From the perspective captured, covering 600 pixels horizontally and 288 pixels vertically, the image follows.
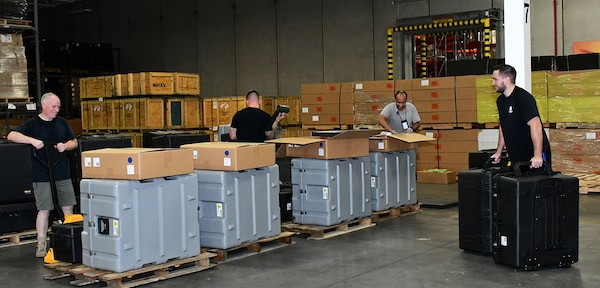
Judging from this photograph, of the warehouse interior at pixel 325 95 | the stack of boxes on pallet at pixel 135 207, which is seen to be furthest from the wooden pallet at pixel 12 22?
the stack of boxes on pallet at pixel 135 207

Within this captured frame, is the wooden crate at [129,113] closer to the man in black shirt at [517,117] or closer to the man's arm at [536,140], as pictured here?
the man in black shirt at [517,117]

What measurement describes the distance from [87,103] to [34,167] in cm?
898

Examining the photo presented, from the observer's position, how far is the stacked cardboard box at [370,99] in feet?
46.0

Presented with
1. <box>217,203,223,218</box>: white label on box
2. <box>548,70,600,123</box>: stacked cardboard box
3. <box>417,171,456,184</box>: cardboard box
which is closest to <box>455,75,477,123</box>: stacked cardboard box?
<box>417,171,456,184</box>: cardboard box

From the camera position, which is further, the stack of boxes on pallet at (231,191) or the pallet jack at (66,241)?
the stack of boxes on pallet at (231,191)

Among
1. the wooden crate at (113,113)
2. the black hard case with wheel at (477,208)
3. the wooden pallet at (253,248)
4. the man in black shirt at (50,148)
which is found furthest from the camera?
the wooden crate at (113,113)

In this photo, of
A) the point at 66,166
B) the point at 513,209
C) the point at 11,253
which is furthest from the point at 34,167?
the point at 513,209

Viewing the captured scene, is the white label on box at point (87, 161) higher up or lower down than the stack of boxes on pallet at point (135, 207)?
higher up

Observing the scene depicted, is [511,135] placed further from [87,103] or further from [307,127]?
[87,103]

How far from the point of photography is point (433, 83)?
44.1 feet

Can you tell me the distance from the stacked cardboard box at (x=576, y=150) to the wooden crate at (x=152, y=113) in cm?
780

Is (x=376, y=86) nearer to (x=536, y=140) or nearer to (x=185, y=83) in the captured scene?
(x=185, y=83)

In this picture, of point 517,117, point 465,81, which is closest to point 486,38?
point 465,81

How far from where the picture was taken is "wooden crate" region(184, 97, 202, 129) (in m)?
14.6
